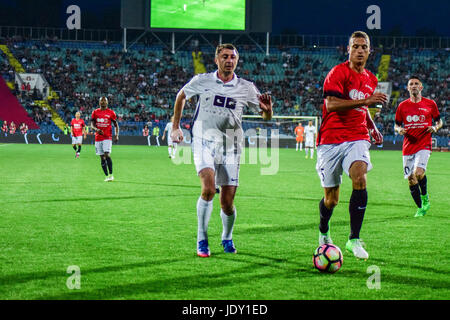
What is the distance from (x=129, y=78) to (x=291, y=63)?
53.2 feet

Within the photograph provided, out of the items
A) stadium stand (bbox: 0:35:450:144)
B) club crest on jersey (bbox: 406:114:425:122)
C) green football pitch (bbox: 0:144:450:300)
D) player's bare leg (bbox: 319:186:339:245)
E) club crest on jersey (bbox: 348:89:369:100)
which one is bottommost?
green football pitch (bbox: 0:144:450:300)

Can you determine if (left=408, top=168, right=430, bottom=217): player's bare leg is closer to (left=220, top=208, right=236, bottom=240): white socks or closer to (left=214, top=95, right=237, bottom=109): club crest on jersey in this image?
(left=220, top=208, right=236, bottom=240): white socks

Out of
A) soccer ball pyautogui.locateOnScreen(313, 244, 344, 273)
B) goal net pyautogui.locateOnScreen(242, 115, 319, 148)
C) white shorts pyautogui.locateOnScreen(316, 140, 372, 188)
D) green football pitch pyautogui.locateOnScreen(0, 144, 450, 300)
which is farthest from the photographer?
goal net pyautogui.locateOnScreen(242, 115, 319, 148)

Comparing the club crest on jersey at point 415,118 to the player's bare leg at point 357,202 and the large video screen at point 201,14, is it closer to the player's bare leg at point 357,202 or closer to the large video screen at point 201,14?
the player's bare leg at point 357,202

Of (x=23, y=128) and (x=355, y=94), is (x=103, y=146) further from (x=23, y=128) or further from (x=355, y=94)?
(x=23, y=128)

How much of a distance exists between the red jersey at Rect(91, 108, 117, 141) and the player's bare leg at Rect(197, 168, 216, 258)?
10.1 meters

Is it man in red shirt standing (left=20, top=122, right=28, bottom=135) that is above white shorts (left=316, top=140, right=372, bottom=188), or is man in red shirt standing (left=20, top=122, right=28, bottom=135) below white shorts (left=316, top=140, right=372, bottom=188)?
below

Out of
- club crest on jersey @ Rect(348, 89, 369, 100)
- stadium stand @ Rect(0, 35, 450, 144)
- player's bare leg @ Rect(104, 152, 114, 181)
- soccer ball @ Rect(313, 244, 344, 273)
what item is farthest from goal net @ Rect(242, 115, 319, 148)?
soccer ball @ Rect(313, 244, 344, 273)

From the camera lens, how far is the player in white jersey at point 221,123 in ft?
21.6

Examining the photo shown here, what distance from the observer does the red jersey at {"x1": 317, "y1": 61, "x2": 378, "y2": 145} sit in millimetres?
6500

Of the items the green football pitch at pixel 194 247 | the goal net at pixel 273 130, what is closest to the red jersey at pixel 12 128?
the goal net at pixel 273 130

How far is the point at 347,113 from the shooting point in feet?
21.6

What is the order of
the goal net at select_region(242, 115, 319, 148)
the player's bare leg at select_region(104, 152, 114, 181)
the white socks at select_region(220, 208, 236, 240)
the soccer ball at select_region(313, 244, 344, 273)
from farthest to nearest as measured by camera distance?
the goal net at select_region(242, 115, 319, 148), the player's bare leg at select_region(104, 152, 114, 181), the white socks at select_region(220, 208, 236, 240), the soccer ball at select_region(313, 244, 344, 273)

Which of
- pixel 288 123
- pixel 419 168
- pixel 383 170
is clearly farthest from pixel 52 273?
pixel 288 123
